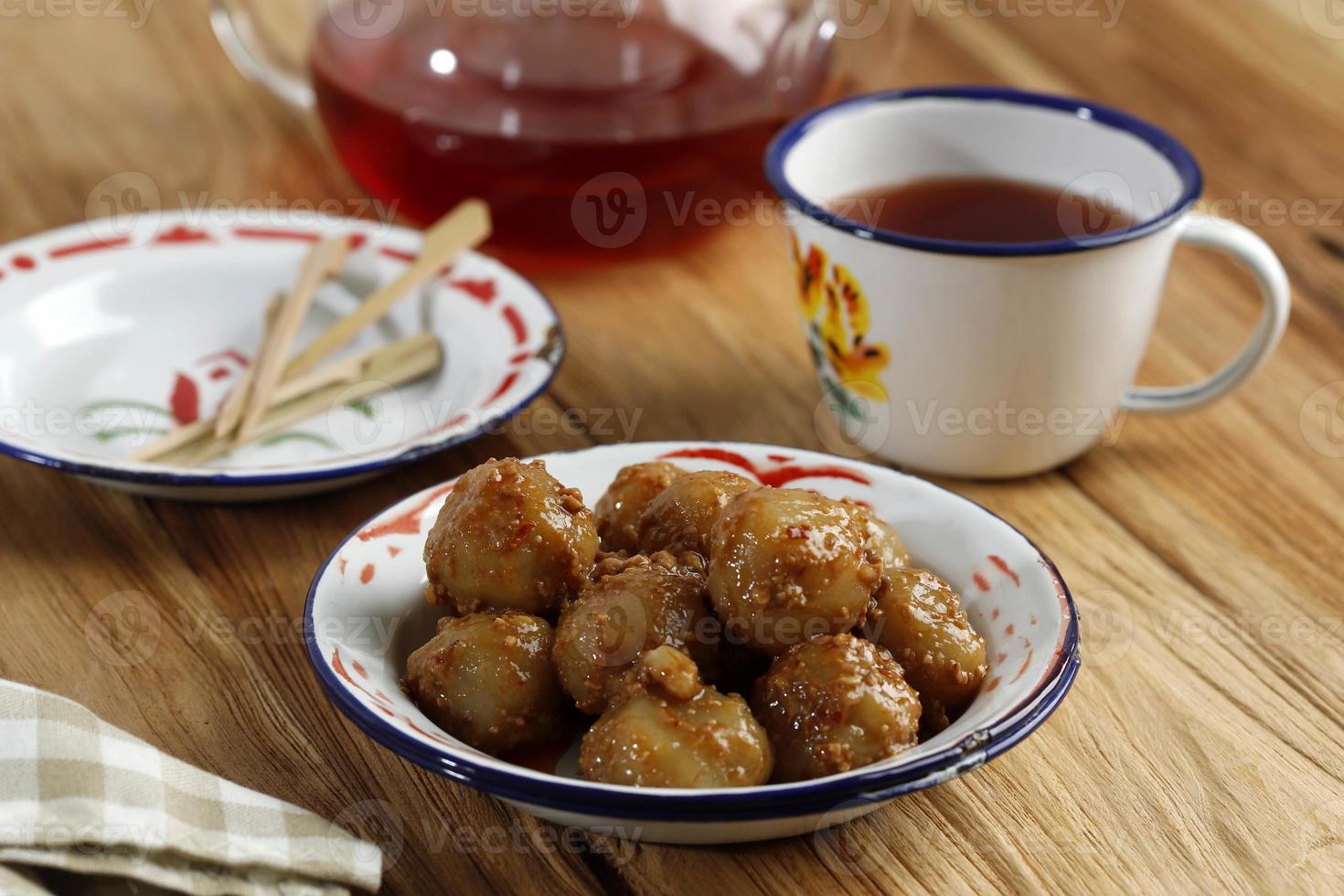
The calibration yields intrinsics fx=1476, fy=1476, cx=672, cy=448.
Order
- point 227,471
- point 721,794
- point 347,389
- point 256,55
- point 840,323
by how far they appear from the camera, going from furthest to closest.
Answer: point 256,55
point 347,389
point 840,323
point 227,471
point 721,794

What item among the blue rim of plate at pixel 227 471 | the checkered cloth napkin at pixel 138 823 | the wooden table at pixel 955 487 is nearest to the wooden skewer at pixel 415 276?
the wooden table at pixel 955 487

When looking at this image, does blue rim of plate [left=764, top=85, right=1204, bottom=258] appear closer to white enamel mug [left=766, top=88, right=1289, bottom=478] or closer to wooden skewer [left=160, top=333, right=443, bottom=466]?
white enamel mug [left=766, top=88, right=1289, bottom=478]

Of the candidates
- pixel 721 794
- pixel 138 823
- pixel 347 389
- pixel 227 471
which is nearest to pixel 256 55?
pixel 347 389

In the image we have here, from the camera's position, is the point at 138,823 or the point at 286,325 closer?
the point at 138,823

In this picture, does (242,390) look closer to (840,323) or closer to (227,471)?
(227,471)

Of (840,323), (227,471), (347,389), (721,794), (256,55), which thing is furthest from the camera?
(256,55)
